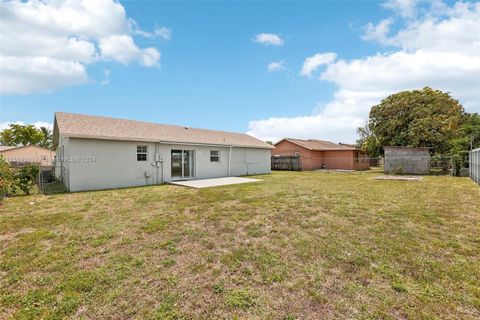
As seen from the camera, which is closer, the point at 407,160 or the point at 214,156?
the point at 214,156

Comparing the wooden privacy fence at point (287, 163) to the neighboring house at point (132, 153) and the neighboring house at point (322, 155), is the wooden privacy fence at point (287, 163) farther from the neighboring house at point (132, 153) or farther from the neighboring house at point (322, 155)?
the neighboring house at point (132, 153)

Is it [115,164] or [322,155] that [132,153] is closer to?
[115,164]

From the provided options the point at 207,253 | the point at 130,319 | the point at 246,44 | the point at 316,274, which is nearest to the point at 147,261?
the point at 207,253

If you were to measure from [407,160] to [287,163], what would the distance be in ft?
34.0

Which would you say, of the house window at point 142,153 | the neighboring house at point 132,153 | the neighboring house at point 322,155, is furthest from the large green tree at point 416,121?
the house window at point 142,153

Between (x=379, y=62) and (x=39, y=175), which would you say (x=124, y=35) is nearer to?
(x=39, y=175)

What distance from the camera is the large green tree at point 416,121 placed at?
19.5 metres

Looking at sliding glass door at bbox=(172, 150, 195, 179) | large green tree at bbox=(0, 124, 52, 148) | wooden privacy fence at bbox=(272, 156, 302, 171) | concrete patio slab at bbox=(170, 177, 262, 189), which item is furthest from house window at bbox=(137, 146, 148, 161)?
large green tree at bbox=(0, 124, 52, 148)

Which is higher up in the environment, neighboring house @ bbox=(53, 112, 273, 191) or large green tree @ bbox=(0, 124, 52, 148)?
large green tree @ bbox=(0, 124, 52, 148)

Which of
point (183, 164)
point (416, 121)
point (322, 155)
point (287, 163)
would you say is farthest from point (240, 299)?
point (322, 155)

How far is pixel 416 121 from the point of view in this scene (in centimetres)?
2019

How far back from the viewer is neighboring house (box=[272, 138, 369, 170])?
83.8 feet

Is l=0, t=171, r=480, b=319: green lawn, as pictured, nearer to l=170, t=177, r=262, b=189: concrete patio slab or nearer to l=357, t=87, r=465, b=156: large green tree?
l=170, t=177, r=262, b=189: concrete patio slab

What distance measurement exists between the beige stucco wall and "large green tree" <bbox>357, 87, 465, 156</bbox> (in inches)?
672
